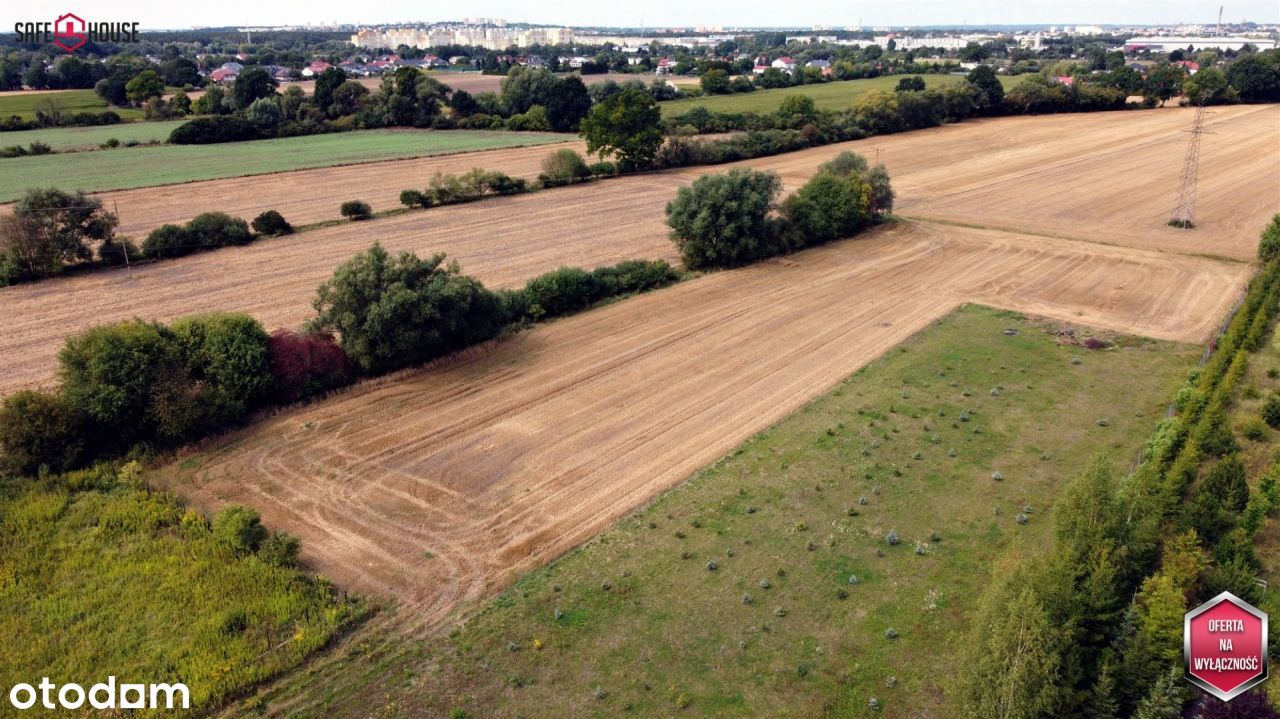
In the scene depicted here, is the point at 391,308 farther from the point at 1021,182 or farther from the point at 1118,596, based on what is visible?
the point at 1021,182

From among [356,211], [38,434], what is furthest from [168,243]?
[38,434]

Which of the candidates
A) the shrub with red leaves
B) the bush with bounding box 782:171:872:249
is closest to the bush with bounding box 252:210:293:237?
the shrub with red leaves

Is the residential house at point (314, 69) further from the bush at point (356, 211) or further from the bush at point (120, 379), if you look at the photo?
the bush at point (120, 379)

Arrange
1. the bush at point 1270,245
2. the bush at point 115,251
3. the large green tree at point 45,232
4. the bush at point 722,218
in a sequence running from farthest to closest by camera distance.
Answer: the bush at point 722,218 < the bush at point 1270,245 < the bush at point 115,251 < the large green tree at point 45,232

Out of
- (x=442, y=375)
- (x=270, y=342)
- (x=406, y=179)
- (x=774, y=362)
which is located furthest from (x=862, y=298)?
(x=406, y=179)

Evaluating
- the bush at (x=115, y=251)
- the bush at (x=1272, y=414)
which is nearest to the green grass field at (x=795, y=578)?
the bush at (x=1272, y=414)

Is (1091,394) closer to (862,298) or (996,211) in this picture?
(862,298)

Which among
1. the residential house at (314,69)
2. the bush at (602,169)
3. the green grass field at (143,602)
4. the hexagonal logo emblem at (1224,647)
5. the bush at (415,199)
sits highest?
the residential house at (314,69)
